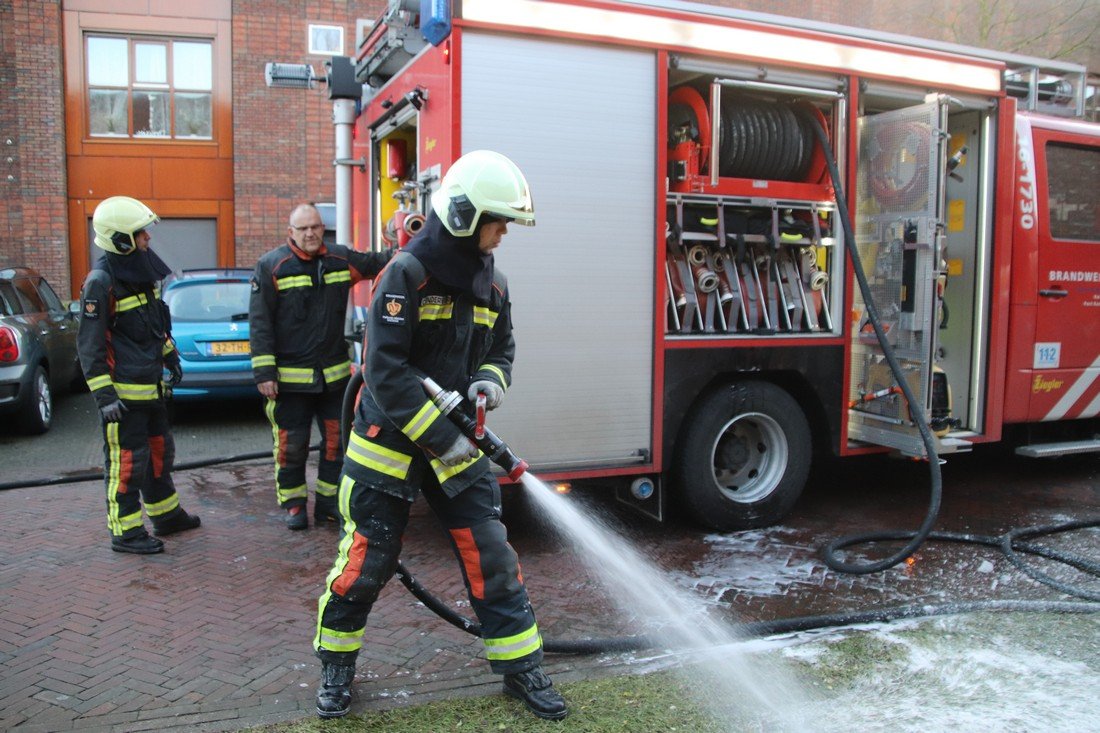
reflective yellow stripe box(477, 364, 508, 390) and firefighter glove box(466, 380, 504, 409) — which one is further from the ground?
reflective yellow stripe box(477, 364, 508, 390)

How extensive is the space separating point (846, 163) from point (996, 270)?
1336 millimetres

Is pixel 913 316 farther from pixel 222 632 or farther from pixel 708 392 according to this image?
pixel 222 632

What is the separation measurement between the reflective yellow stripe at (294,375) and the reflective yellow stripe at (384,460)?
228 centimetres

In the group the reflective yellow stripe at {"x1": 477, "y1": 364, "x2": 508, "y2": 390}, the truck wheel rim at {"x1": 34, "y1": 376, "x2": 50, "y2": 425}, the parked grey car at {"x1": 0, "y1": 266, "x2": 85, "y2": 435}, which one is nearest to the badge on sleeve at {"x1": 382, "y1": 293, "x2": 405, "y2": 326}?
the reflective yellow stripe at {"x1": 477, "y1": 364, "x2": 508, "y2": 390}

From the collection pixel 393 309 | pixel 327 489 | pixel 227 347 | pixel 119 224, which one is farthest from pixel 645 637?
pixel 227 347

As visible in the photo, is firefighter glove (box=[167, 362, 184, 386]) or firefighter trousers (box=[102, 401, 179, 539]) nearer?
firefighter trousers (box=[102, 401, 179, 539])

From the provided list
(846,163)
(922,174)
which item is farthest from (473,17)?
(922,174)

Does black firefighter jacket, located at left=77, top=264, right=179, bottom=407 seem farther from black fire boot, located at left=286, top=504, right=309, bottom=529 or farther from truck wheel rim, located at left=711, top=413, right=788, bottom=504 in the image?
truck wheel rim, located at left=711, top=413, right=788, bottom=504

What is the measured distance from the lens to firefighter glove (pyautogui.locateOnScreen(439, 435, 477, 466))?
312 centimetres

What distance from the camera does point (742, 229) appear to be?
17.8 feet

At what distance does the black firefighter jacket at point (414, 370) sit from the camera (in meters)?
3.12

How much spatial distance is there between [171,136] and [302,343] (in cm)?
1247

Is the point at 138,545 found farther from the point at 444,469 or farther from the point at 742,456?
the point at 742,456

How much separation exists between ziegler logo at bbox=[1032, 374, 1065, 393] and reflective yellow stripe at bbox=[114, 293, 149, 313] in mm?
5652
